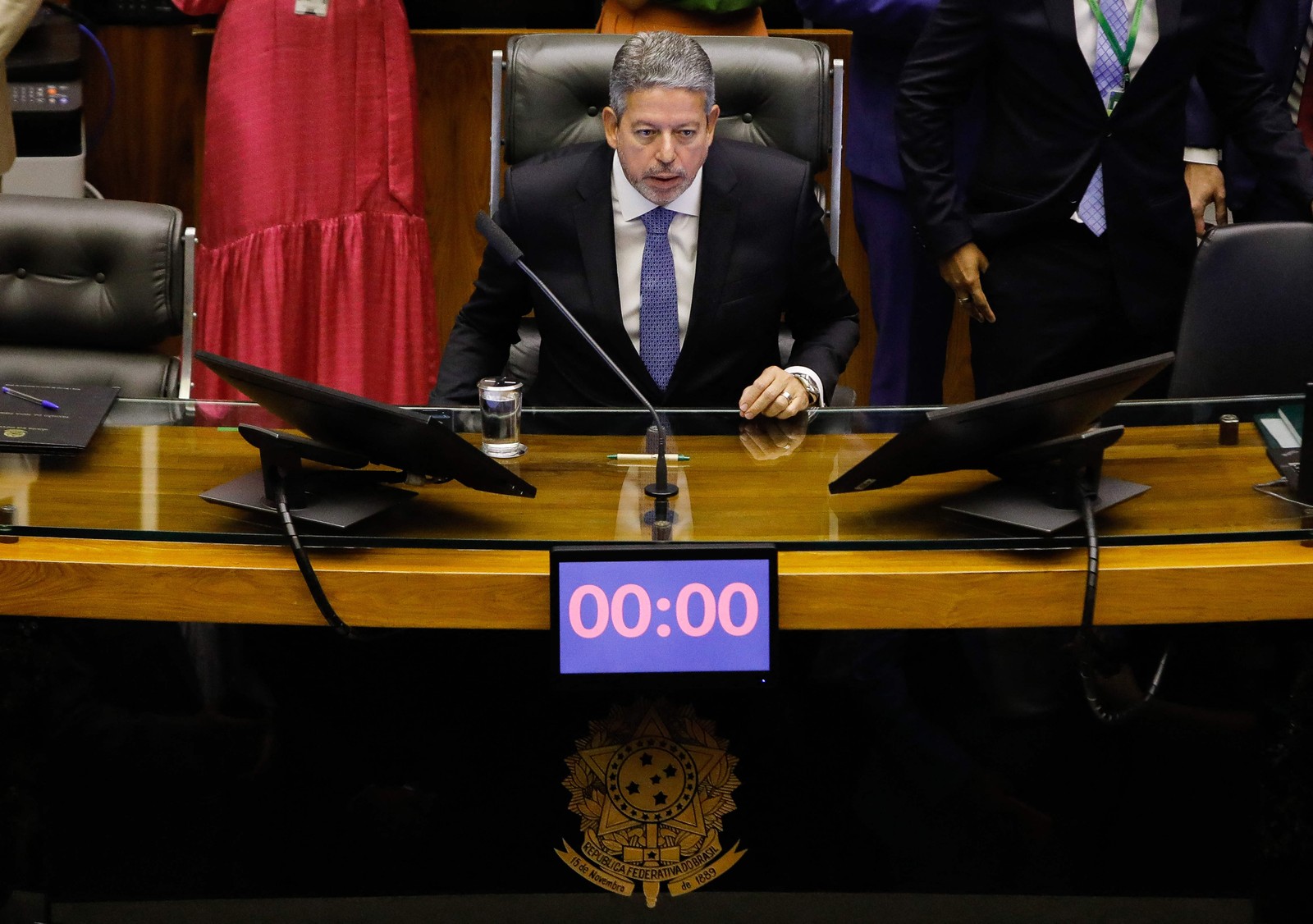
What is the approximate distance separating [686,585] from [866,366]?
2.34m

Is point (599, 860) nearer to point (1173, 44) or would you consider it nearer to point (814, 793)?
point (814, 793)

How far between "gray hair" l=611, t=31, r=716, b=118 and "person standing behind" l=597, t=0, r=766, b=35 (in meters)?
0.72

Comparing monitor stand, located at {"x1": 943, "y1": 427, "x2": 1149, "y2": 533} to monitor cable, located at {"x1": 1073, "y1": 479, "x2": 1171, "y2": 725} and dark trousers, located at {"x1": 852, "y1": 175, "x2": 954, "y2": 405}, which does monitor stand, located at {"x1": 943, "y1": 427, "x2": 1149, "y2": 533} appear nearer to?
monitor cable, located at {"x1": 1073, "y1": 479, "x2": 1171, "y2": 725}

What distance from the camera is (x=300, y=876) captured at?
1.42m

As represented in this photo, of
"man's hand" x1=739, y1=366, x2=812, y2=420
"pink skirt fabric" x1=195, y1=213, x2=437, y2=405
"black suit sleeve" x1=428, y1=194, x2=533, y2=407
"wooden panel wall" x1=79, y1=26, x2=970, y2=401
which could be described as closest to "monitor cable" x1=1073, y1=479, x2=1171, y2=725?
"man's hand" x1=739, y1=366, x2=812, y2=420

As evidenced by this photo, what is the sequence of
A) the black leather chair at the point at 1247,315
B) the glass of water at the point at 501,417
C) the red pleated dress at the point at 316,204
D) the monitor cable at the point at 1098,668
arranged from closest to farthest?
the monitor cable at the point at 1098,668, the glass of water at the point at 501,417, the black leather chair at the point at 1247,315, the red pleated dress at the point at 316,204

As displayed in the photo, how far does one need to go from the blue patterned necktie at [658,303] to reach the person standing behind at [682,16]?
29.1 inches

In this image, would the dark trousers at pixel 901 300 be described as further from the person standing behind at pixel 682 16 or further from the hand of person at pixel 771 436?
the hand of person at pixel 771 436

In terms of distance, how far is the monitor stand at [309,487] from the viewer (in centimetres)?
133

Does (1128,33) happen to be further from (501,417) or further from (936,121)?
(501,417)

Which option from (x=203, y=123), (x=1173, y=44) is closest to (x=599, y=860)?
(x=1173, y=44)

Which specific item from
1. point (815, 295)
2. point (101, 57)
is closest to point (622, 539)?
point (815, 295)

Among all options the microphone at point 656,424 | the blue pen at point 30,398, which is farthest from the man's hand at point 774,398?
the blue pen at point 30,398

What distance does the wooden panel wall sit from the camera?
342 centimetres
